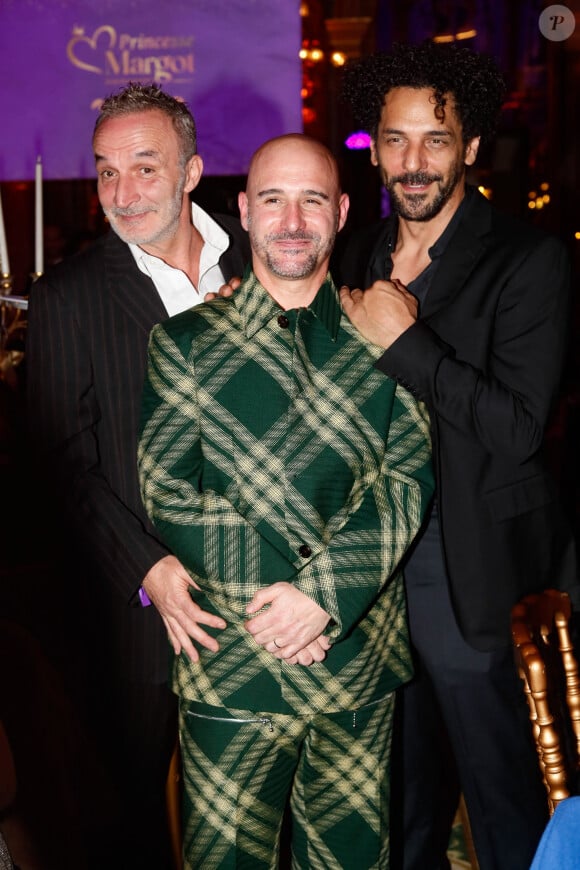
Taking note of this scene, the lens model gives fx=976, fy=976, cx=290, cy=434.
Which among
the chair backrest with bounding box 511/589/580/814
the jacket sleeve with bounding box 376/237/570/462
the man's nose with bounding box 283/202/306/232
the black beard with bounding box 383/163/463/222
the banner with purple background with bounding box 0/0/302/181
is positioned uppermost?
the banner with purple background with bounding box 0/0/302/181

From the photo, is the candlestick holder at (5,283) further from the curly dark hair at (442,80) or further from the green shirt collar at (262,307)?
the green shirt collar at (262,307)

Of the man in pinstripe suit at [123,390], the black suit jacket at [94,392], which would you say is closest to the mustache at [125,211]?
the man in pinstripe suit at [123,390]

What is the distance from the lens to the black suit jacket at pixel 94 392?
1895 millimetres

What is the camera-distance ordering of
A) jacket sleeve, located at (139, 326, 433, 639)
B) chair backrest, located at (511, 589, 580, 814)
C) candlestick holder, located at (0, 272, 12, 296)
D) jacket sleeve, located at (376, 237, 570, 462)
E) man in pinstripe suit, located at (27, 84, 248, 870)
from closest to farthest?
1. chair backrest, located at (511, 589, 580, 814)
2. jacket sleeve, located at (139, 326, 433, 639)
3. jacket sleeve, located at (376, 237, 570, 462)
4. man in pinstripe suit, located at (27, 84, 248, 870)
5. candlestick holder, located at (0, 272, 12, 296)

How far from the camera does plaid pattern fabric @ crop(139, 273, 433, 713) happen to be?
1.63 m

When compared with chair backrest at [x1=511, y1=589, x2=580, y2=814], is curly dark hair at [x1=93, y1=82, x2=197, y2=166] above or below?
above

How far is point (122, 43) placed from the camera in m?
3.34

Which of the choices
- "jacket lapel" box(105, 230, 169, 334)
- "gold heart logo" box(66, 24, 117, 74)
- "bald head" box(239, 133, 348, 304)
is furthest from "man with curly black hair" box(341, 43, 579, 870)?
"gold heart logo" box(66, 24, 117, 74)

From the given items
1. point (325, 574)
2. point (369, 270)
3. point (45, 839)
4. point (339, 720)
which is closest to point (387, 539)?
point (325, 574)

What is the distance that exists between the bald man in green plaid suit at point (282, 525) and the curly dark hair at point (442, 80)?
0.53 metres

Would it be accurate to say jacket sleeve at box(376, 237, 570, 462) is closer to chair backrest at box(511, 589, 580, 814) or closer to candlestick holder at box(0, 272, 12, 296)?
chair backrest at box(511, 589, 580, 814)

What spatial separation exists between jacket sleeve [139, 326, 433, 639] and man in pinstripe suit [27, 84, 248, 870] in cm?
16

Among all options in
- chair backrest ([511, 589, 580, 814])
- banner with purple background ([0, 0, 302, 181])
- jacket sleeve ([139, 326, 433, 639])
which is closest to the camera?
chair backrest ([511, 589, 580, 814])

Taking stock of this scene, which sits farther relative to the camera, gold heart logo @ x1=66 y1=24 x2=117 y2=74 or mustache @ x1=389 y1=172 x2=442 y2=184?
gold heart logo @ x1=66 y1=24 x2=117 y2=74
